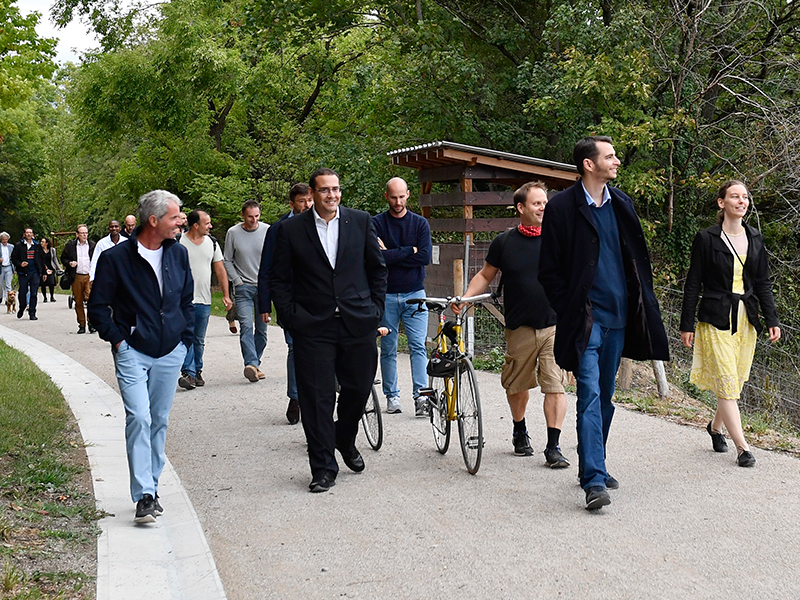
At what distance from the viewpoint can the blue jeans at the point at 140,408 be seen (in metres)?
5.92

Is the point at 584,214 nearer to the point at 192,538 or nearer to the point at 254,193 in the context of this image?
the point at 192,538

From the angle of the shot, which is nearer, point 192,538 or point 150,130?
point 192,538

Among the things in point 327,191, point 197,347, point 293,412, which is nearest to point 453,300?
point 327,191

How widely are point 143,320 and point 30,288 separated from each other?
18.2m

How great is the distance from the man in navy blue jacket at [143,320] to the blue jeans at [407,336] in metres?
3.53

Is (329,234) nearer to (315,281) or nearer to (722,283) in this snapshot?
(315,281)

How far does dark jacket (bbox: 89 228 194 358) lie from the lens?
19.4ft

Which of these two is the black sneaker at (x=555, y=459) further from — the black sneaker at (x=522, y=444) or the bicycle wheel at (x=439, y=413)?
the bicycle wheel at (x=439, y=413)

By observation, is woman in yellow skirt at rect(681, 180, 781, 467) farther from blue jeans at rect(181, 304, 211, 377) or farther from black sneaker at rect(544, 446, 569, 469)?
blue jeans at rect(181, 304, 211, 377)

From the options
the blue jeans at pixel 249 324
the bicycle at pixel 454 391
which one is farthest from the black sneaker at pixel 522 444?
the blue jeans at pixel 249 324

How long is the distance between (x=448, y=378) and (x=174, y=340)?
2155mm

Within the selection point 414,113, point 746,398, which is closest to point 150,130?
point 414,113

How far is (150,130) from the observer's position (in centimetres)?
3141

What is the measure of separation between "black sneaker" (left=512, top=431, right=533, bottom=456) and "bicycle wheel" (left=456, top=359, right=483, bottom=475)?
600 millimetres
